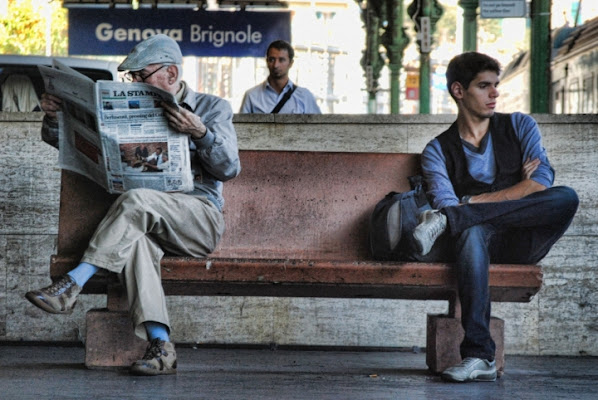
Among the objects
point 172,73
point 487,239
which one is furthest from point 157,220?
point 487,239

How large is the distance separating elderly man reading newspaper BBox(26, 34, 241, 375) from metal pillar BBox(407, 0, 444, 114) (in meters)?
8.37

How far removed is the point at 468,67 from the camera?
5.03m

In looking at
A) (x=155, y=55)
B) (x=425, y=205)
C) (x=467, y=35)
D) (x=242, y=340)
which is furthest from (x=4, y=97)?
(x=467, y=35)

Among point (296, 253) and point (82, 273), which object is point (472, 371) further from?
point (82, 273)

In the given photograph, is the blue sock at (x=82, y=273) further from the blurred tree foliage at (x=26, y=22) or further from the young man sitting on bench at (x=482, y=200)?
the blurred tree foliage at (x=26, y=22)

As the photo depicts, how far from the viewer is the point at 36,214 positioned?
6.25 meters

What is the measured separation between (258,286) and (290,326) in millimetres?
1540

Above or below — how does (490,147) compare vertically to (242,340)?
above

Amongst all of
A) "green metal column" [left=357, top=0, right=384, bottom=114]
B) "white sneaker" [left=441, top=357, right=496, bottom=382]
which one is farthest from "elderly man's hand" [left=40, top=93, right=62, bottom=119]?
"green metal column" [left=357, top=0, right=384, bottom=114]

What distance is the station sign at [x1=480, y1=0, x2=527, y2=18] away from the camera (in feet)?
30.3

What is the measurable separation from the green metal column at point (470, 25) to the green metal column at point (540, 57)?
5.55 metres

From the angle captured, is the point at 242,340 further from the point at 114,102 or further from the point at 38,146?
the point at 114,102

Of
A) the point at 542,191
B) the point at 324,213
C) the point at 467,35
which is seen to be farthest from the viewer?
the point at 467,35

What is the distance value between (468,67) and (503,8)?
Answer: 449 cm
